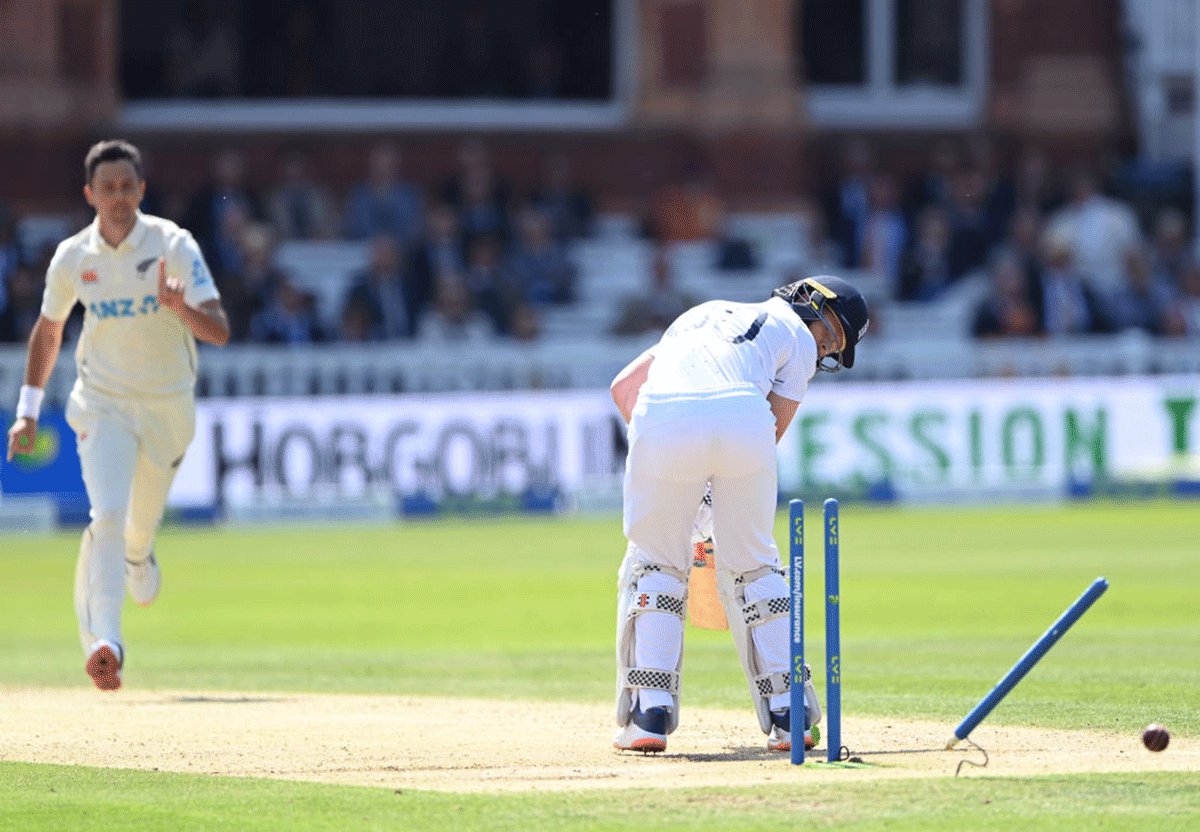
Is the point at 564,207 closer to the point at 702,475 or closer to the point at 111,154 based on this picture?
the point at 111,154

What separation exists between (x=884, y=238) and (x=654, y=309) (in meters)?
3.47

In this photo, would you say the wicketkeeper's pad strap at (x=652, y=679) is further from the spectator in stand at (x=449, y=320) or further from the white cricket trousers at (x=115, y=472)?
the spectator in stand at (x=449, y=320)

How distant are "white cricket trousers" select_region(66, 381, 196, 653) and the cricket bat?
253cm

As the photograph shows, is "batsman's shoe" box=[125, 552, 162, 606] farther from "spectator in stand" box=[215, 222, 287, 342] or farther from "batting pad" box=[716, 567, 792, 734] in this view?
"spectator in stand" box=[215, 222, 287, 342]

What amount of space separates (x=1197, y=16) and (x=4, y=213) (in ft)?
49.0

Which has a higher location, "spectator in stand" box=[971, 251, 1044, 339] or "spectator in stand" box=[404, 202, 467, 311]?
"spectator in stand" box=[404, 202, 467, 311]

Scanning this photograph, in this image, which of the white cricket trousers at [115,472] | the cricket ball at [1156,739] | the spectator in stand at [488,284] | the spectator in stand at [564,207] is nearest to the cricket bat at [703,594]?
the cricket ball at [1156,739]

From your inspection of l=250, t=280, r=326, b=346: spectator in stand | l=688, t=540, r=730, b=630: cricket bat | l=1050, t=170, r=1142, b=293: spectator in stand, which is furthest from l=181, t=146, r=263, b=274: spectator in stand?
l=688, t=540, r=730, b=630: cricket bat

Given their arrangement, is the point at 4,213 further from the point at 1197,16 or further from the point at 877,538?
the point at 1197,16

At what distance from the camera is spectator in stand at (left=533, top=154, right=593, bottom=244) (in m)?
25.6

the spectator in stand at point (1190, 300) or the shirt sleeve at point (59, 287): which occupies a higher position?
the shirt sleeve at point (59, 287)

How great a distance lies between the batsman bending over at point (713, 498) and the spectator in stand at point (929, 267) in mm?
18146

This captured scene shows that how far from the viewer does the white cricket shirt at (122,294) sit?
9609 mm

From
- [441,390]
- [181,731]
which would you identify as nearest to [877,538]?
[441,390]
